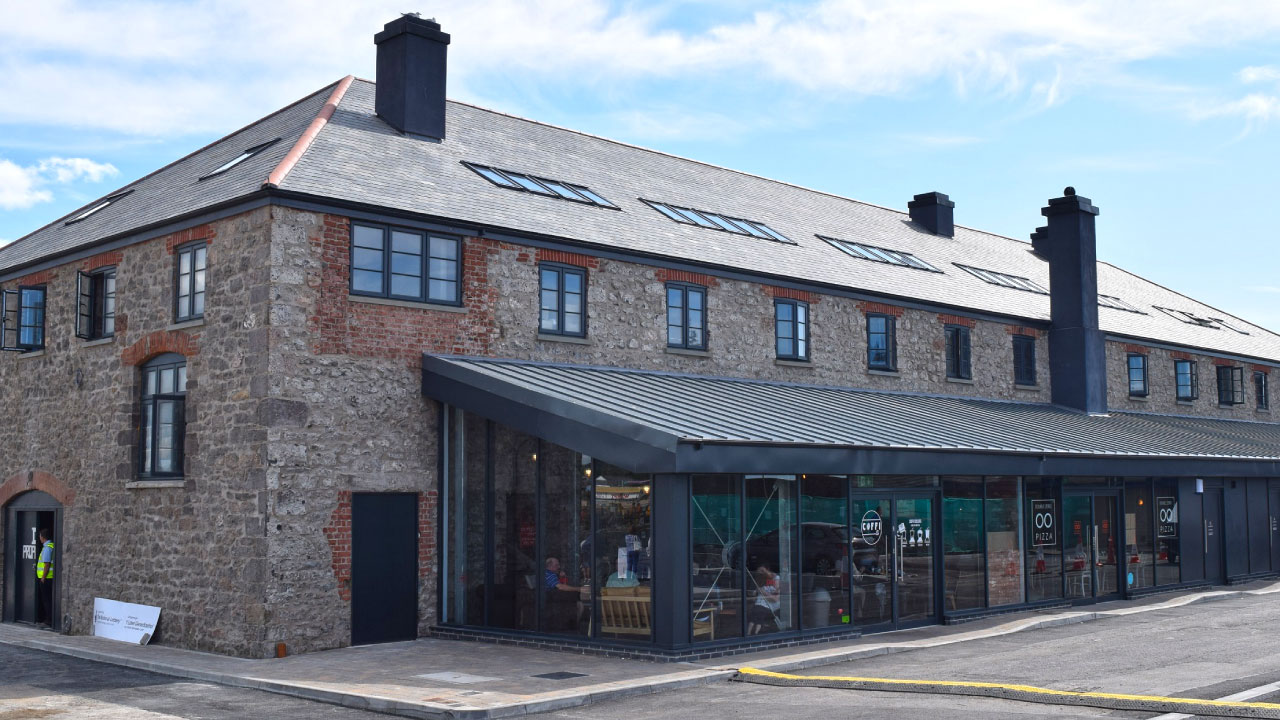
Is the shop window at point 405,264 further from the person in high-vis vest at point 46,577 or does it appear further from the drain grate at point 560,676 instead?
the person in high-vis vest at point 46,577

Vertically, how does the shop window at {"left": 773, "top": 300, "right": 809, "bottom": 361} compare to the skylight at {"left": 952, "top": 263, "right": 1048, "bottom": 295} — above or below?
below

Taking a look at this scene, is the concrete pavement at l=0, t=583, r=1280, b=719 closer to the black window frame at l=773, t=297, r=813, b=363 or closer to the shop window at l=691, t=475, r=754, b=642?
the shop window at l=691, t=475, r=754, b=642

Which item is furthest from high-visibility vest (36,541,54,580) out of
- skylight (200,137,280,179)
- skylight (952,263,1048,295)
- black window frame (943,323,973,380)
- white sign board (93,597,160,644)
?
skylight (952,263,1048,295)

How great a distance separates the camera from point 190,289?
1650cm

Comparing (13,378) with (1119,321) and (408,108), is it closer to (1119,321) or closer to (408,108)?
(408,108)

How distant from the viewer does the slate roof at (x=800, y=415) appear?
578 inches

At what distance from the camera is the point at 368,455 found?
51.1 feet

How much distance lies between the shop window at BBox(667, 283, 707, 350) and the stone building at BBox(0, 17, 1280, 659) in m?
0.09

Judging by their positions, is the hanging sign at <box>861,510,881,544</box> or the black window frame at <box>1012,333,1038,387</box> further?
the black window frame at <box>1012,333,1038,387</box>

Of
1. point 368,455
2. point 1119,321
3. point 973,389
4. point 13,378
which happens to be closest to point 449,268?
point 368,455

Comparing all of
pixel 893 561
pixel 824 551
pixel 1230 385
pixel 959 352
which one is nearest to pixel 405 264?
pixel 824 551

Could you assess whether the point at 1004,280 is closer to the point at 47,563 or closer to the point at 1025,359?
the point at 1025,359

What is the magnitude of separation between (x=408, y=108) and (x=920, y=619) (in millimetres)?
11493

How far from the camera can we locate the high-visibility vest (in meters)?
18.9
